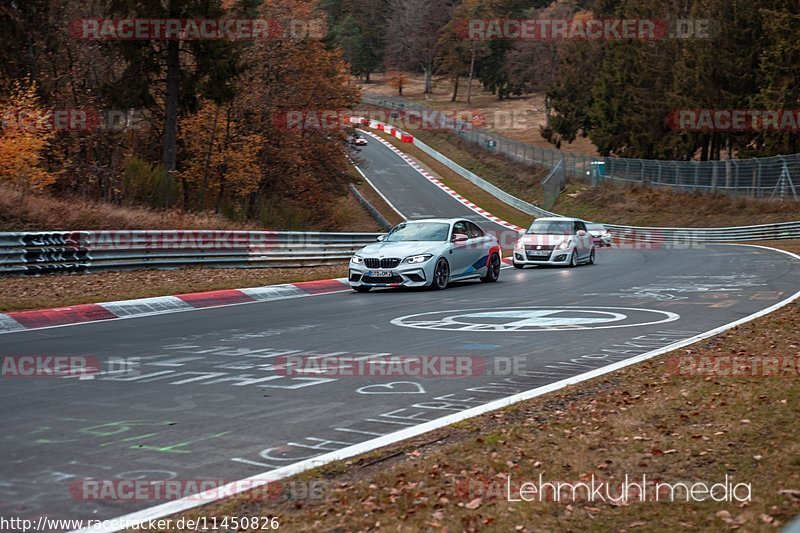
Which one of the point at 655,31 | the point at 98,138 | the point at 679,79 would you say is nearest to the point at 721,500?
the point at 98,138

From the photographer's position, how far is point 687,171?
58.4 metres

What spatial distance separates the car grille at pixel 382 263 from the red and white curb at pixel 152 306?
1260 mm

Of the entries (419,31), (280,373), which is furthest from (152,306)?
(419,31)

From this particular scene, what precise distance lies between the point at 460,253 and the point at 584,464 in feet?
49.0

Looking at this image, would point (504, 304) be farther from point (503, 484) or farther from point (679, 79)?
point (679, 79)

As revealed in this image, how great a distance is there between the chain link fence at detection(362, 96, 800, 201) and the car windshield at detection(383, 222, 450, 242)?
3452 centimetres

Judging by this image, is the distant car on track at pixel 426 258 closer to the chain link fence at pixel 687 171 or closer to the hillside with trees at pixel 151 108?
the hillside with trees at pixel 151 108

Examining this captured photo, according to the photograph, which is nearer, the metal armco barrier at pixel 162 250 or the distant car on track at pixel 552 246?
the metal armco barrier at pixel 162 250

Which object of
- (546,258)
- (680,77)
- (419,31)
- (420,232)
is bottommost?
(546,258)

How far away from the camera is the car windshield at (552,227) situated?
28562 millimetres

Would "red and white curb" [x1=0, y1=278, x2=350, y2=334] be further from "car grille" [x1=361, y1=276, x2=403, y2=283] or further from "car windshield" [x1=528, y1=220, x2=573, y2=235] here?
"car windshield" [x1=528, y1=220, x2=573, y2=235]

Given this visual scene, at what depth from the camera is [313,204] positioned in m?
48.8

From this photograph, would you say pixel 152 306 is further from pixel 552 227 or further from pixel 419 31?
pixel 419 31

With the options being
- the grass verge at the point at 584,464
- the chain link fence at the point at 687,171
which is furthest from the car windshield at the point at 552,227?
the chain link fence at the point at 687,171
